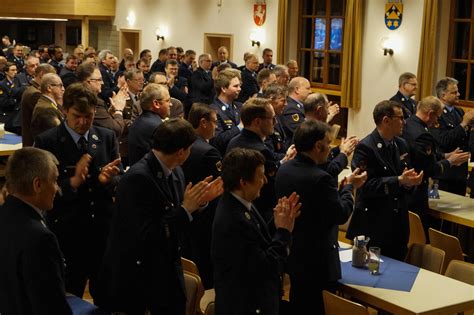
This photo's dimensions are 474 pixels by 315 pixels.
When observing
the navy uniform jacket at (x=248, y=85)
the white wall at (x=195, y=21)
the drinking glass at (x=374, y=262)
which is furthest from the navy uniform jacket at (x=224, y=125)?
the white wall at (x=195, y=21)

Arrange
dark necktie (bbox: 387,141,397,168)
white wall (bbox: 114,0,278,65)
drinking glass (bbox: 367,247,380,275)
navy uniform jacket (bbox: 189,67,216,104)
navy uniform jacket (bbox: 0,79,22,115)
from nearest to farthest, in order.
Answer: drinking glass (bbox: 367,247,380,275) < dark necktie (bbox: 387,141,397,168) < navy uniform jacket (bbox: 0,79,22,115) < navy uniform jacket (bbox: 189,67,216,104) < white wall (bbox: 114,0,278,65)

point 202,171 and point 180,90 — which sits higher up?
point 180,90

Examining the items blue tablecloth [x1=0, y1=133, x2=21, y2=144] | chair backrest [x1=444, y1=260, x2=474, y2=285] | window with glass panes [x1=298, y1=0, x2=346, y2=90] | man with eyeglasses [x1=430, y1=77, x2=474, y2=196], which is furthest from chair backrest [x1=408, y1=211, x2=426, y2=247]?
window with glass panes [x1=298, y1=0, x2=346, y2=90]

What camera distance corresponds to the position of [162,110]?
6.55 meters

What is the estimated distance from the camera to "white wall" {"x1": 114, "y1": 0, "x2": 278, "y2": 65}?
16.0m

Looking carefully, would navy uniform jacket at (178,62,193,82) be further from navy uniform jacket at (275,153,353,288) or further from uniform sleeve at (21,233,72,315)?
uniform sleeve at (21,233,72,315)

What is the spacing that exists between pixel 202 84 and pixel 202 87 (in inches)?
2.5

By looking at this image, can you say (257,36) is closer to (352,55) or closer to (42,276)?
(352,55)

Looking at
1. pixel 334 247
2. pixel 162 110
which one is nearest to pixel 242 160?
pixel 334 247

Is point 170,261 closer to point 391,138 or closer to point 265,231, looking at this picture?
point 265,231

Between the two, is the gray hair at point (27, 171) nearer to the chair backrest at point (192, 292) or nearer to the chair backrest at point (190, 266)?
the chair backrest at point (192, 292)

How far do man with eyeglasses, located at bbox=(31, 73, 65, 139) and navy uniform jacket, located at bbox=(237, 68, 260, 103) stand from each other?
615 cm

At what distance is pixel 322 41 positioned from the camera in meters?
14.6

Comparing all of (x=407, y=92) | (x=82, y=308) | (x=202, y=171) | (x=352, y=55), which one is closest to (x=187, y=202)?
(x=82, y=308)
